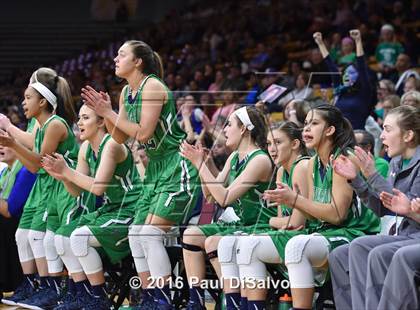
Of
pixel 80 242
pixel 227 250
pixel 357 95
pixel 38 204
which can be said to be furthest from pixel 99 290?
pixel 357 95

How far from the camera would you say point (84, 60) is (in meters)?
18.1

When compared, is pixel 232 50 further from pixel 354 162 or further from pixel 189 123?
pixel 354 162

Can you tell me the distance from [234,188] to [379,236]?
3.63 feet

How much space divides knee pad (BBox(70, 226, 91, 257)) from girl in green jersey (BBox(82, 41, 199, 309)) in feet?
1.09

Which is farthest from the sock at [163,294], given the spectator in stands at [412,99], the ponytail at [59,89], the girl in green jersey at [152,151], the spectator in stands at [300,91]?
the spectator in stands at [300,91]

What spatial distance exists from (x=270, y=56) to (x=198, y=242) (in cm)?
849

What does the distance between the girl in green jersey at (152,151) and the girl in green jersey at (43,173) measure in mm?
829

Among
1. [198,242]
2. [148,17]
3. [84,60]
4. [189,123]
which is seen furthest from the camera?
[148,17]

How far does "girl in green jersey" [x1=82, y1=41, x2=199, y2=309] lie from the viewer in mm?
5629

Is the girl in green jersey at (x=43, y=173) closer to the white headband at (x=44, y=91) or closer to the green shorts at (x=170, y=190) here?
the white headband at (x=44, y=91)

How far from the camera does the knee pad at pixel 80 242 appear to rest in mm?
5852

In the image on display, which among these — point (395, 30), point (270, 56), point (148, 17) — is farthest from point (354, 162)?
point (148, 17)

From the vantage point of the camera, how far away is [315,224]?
512 centimetres

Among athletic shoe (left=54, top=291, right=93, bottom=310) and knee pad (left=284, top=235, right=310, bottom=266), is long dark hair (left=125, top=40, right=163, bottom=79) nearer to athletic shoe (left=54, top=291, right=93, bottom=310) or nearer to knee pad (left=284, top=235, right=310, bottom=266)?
athletic shoe (left=54, top=291, right=93, bottom=310)
